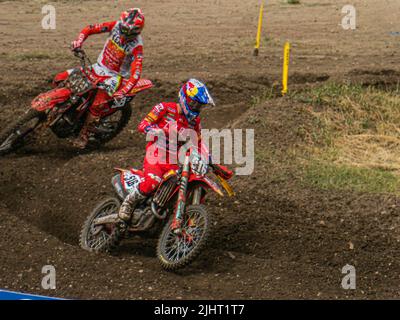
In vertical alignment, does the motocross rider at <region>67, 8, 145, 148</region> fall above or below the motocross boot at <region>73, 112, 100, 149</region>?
above

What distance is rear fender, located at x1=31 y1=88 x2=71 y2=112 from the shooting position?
1179cm

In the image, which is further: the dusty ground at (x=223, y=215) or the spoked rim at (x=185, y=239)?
the spoked rim at (x=185, y=239)

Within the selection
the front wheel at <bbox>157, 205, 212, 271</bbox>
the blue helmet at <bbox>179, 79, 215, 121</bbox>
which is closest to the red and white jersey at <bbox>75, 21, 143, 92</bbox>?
the blue helmet at <bbox>179, 79, 215, 121</bbox>

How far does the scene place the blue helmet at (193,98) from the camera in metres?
8.95

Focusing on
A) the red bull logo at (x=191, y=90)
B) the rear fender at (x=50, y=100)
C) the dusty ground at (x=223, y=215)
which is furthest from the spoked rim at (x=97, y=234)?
the rear fender at (x=50, y=100)

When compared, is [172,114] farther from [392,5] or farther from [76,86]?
[392,5]

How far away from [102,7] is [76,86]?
15.0 metres

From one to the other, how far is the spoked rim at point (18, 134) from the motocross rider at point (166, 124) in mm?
3189

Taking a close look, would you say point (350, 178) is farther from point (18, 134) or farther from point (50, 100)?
point (18, 134)

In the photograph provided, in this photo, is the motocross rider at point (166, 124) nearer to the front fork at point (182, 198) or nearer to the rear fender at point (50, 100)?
the front fork at point (182, 198)

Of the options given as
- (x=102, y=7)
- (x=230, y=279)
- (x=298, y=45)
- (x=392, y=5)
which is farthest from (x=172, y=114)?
(x=392, y=5)

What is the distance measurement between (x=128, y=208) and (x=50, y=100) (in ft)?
10.9

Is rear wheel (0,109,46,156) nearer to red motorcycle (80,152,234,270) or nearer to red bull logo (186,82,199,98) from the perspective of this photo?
red motorcycle (80,152,234,270)

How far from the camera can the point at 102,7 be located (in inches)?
1040
